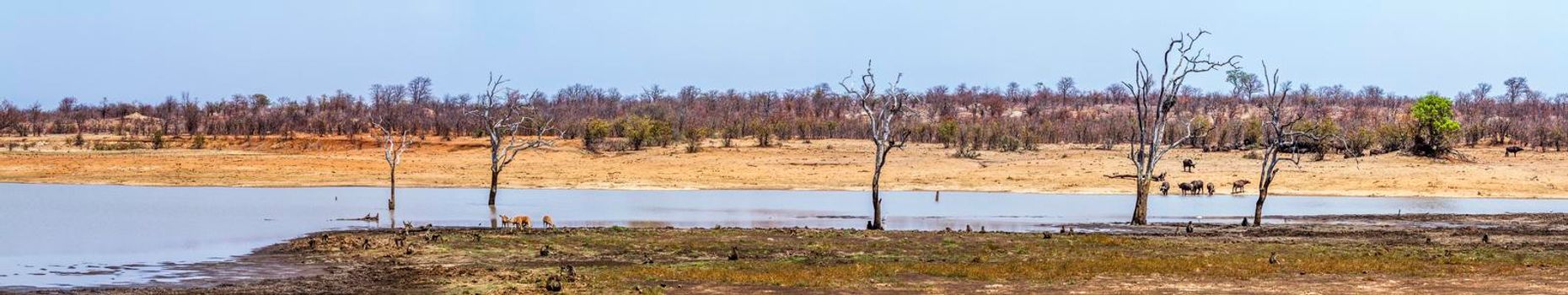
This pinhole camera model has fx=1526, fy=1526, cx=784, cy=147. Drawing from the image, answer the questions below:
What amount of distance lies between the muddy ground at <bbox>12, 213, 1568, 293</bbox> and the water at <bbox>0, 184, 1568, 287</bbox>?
8.32 feet

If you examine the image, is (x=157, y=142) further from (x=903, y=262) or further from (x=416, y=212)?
(x=903, y=262)

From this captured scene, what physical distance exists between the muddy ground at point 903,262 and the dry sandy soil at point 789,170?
28220 millimetres

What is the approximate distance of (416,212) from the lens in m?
43.5

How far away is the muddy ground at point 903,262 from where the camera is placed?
2075 cm

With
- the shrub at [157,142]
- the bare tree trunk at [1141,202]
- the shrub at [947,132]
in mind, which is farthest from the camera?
the shrub at [157,142]

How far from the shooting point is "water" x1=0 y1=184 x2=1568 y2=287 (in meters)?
27.4

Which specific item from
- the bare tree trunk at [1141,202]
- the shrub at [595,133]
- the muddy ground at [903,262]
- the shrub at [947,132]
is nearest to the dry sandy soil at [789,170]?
the shrub at [595,133]

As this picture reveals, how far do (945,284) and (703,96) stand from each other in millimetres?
141117

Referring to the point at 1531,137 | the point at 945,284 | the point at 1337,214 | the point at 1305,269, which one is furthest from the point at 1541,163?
the point at 945,284

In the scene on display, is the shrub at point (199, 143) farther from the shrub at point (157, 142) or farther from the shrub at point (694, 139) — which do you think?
the shrub at point (694, 139)

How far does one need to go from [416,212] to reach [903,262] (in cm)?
2271

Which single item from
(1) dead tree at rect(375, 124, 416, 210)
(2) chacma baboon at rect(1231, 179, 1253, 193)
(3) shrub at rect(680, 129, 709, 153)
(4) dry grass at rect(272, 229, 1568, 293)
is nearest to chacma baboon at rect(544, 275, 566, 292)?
(4) dry grass at rect(272, 229, 1568, 293)

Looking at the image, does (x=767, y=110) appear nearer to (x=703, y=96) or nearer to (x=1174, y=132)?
(x=703, y=96)

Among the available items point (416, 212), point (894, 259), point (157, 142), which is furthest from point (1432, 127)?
point (157, 142)
